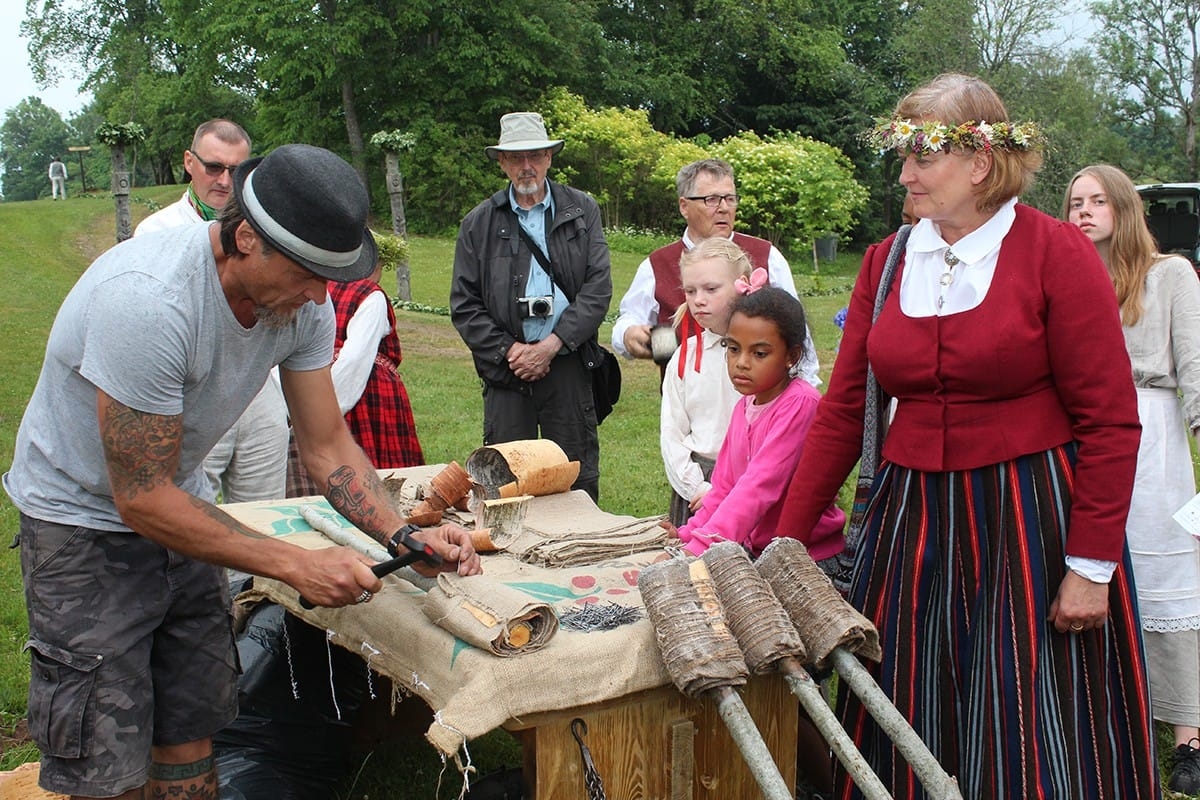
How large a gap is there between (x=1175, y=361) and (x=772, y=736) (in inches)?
76.2

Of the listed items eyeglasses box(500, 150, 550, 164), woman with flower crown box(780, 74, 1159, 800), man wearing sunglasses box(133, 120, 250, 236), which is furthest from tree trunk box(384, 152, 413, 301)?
woman with flower crown box(780, 74, 1159, 800)

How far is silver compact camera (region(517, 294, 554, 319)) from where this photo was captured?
15.9 ft

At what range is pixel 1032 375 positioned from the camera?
2475 millimetres

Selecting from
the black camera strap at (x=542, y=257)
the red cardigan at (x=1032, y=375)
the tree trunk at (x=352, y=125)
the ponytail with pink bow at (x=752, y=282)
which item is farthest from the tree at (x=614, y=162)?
the red cardigan at (x=1032, y=375)

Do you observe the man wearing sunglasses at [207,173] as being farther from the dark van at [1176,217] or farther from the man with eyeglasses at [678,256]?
the dark van at [1176,217]

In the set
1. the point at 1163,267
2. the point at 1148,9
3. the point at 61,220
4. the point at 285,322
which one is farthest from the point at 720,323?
the point at 1148,9

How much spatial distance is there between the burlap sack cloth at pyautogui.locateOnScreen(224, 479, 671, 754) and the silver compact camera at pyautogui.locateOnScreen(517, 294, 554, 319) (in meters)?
1.93

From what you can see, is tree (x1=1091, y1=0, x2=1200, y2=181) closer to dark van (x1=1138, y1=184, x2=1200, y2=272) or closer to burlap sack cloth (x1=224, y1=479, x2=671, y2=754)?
dark van (x1=1138, y1=184, x2=1200, y2=272)

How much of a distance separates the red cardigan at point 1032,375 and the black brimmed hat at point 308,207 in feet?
4.21

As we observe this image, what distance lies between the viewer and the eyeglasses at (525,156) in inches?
195

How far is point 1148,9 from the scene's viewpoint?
36.0 m

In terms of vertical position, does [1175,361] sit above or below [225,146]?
below

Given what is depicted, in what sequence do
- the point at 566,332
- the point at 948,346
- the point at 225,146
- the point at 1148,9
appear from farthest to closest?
the point at 1148,9, the point at 566,332, the point at 225,146, the point at 948,346

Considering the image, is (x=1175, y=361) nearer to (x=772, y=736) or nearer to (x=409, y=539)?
(x=772, y=736)
